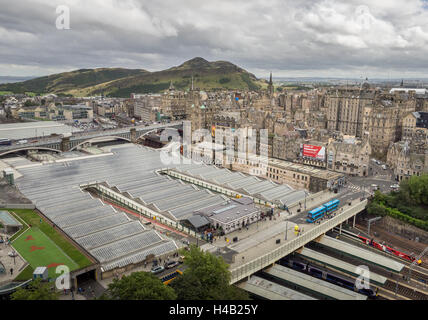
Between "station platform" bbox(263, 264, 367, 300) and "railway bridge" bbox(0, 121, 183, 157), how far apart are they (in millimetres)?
93098

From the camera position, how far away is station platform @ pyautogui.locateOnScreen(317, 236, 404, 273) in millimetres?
62000

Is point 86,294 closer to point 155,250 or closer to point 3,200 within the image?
point 155,250

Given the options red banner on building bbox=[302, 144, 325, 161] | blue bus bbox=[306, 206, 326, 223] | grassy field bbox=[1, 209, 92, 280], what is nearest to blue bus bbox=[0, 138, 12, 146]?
grassy field bbox=[1, 209, 92, 280]

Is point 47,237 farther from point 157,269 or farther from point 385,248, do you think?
point 385,248

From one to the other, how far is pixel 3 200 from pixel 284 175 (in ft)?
235

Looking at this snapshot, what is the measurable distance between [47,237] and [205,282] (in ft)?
100

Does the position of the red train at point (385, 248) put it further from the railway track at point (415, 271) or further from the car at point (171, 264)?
the car at point (171, 264)

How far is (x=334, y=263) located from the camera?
62156 millimetres

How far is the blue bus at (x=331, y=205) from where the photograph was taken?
Answer: 244 feet

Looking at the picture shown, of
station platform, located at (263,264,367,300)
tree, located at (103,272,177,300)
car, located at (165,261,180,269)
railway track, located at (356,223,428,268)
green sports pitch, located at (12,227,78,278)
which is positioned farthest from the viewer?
railway track, located at (356,223,428,268)

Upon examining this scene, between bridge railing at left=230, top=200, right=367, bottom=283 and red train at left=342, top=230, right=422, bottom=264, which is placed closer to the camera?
bridge railing at left=230, top=200, right=367, bottom=283

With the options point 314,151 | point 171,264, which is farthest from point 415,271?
point 314,151

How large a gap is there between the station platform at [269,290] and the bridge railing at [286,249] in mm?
1542

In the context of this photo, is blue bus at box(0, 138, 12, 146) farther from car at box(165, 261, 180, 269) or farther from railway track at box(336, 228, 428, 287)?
railway track at box(336, 228, 428, 287)
